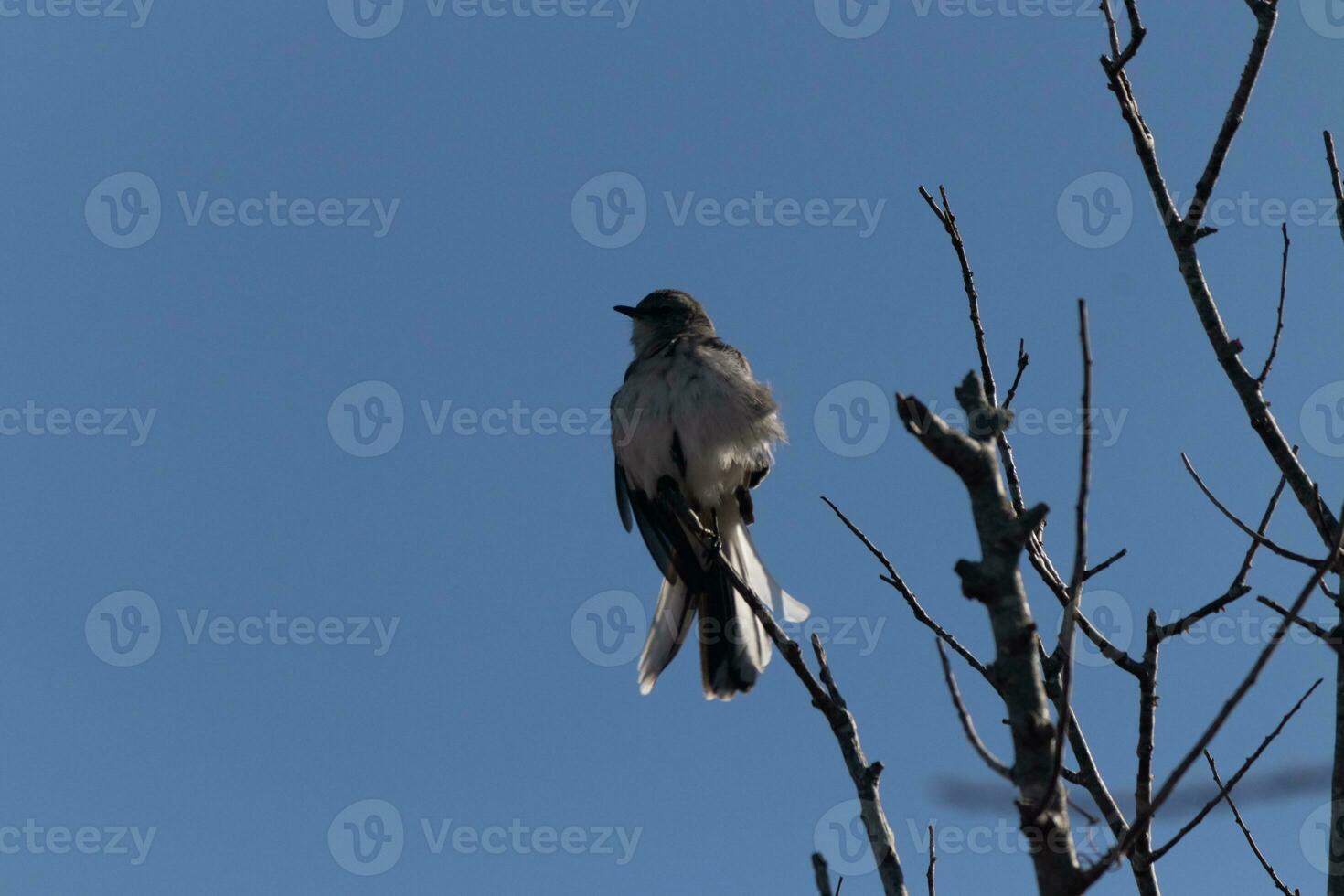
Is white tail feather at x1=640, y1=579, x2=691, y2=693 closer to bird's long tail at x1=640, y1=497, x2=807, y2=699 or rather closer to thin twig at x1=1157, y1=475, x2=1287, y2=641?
bird's long tail at x1=640, y1=497, x2=807, y2=699

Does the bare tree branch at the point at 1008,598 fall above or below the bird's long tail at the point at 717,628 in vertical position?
below

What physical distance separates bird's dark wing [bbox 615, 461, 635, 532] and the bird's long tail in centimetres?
107

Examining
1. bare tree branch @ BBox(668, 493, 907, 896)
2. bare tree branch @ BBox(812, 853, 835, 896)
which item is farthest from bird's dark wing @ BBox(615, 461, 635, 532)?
bare tree branch @ BBox(812, 853, 835, 896)

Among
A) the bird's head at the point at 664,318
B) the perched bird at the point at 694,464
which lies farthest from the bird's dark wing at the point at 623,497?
the bird's head at the point at 664,318

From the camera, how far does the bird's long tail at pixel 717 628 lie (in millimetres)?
5145

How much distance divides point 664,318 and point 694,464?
155cm

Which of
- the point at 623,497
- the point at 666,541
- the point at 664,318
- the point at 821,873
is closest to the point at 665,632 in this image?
the point at 666,541

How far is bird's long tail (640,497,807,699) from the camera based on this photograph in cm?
514

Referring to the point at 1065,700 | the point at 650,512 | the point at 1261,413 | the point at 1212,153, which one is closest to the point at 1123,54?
the point at 1212,153

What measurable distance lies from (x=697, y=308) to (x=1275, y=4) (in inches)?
199

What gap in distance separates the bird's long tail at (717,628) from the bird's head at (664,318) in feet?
6.28

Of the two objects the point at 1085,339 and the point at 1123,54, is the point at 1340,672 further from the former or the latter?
the point at 1123,54

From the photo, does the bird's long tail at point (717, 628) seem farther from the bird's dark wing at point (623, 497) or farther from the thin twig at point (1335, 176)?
the thin twig at point (1335, 176)

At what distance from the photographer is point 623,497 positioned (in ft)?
22.9
